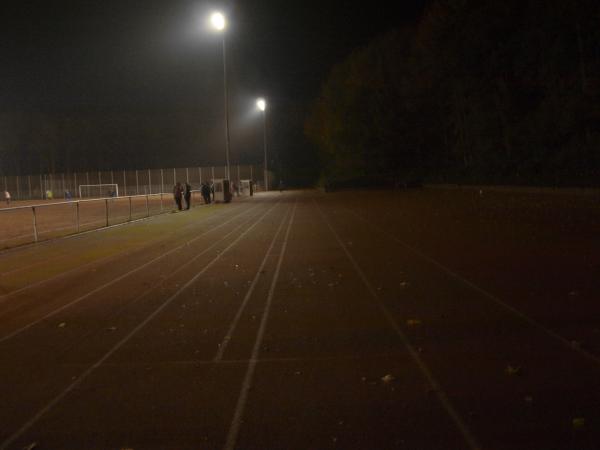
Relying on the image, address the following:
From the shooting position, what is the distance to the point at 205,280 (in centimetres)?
1159

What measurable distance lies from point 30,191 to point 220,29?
52.8 m

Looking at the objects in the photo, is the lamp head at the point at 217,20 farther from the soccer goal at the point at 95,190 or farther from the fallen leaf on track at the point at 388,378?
the soccer goal at the point at 95,190

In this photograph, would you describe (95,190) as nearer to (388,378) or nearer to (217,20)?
(217,20)

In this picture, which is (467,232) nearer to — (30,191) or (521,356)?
(521,356)

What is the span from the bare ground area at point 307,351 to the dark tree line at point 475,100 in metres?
28.4

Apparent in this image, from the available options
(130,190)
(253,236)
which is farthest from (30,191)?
(253,236)

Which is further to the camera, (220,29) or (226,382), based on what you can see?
(220,29)

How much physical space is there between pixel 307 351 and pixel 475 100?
2073 inches

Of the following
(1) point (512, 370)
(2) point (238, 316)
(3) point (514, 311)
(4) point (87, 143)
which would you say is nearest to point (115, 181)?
(4) point (87, 143)

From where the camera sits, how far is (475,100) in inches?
2186

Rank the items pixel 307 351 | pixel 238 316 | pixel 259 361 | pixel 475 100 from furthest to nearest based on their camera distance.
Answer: pixel 475 100 < pixel 238 316 < pixel 307 351 < pixel 259 361

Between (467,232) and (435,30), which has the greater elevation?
(435,30)

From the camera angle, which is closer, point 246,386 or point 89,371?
point 246,386

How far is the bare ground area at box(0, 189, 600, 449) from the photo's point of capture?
15.4ft
